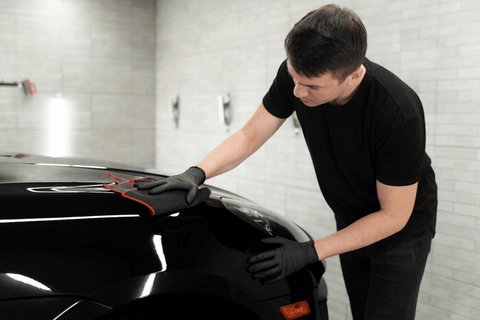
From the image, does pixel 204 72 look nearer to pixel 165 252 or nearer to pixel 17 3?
pixel 17 3

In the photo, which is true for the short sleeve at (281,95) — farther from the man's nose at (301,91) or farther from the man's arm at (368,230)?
the man's arm at (368,230)

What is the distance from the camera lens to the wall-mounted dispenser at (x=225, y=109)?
3490 mm

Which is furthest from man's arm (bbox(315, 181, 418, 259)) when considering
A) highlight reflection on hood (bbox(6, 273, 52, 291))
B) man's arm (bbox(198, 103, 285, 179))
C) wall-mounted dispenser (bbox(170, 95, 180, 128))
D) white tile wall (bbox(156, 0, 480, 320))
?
wall-mounted dispenser (bbox(170, 95, 180, 128))

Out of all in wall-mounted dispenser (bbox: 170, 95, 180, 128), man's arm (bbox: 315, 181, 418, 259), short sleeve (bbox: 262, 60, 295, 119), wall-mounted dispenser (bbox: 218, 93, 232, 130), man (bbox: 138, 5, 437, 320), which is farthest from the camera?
wall-mounted dispenser (bbox: 170, 95, 180, 128)

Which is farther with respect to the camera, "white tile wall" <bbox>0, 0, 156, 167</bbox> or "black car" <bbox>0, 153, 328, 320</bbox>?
"white tile wall" <bbox>0, 0, 156, 167</bbox>

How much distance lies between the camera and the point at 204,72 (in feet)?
12.5

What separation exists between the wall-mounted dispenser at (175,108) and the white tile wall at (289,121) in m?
0.08

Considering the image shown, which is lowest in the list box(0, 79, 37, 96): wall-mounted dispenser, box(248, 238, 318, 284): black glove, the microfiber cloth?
box(248, 238, 318, 284): black glove

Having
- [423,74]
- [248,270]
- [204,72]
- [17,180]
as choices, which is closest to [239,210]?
[248,270]

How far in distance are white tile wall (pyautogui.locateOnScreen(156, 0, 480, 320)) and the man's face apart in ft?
3.60

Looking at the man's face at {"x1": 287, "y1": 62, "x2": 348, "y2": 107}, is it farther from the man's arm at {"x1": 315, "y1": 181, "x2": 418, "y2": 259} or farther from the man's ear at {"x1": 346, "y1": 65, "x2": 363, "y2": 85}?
the man's arm at {"x1": 315, "y1": 181, "x2": 418, "y2": 259}

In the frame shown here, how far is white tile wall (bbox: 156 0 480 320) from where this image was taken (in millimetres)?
1998

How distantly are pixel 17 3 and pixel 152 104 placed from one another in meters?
1.50

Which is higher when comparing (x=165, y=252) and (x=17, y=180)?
(x=17, y=180)
